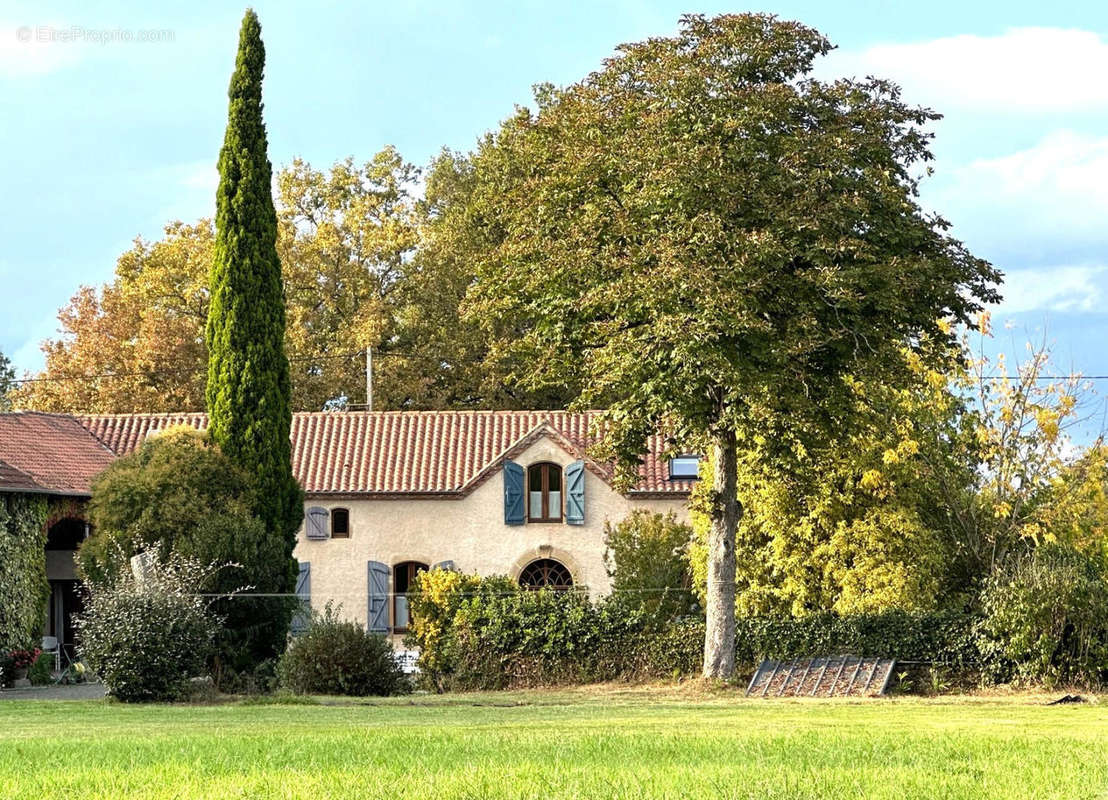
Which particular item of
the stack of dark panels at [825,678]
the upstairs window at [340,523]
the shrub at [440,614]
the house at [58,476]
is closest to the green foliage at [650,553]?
the shrub at [440,614]

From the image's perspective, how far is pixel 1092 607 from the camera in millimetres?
23516

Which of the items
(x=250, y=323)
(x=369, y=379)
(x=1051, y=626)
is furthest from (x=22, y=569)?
(x=1051, y=626)

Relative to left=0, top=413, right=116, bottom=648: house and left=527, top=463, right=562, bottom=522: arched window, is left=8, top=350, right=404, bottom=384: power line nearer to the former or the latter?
left=0, top=413, right=116, bottom=648: house

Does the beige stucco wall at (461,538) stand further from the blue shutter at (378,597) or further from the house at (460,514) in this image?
the blue shutter at (378,597)

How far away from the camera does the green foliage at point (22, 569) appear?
2898cm

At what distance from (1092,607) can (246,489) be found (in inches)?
607

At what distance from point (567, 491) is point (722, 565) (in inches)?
523

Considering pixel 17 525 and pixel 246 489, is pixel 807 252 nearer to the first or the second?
pixel 246 489

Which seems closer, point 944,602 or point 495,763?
point 495,763

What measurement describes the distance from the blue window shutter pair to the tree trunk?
12720mm

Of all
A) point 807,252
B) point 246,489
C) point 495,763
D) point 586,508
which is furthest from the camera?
point 586,508

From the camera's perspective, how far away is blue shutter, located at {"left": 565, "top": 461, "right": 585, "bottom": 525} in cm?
3866

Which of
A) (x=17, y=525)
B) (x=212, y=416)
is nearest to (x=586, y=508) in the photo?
(x=212, y=416)

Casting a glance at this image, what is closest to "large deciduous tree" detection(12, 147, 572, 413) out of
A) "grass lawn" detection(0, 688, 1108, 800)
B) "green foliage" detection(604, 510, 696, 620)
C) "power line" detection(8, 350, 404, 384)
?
"power line" detection(8, 350, 404, 384)
